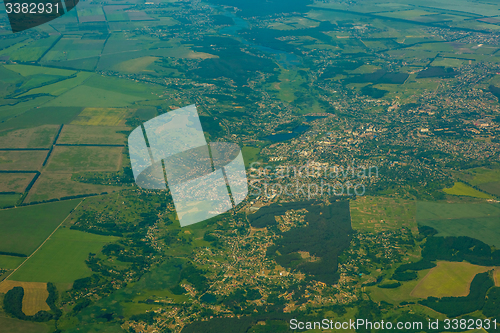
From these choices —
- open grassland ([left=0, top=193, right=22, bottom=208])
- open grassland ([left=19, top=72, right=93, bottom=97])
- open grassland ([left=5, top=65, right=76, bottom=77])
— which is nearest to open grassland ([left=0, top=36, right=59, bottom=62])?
open grassland ([left=5, top=65, right=76, bottom=77])

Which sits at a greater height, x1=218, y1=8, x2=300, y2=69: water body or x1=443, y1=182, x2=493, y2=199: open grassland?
x1=218, y1=8, x2=300, y2=69: water body

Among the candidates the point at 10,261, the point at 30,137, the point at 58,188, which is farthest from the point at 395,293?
the point at 30,137

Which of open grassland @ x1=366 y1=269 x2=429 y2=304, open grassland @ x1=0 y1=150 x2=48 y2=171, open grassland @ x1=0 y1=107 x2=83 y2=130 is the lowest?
open grassland @ x1=366 y1=269 x2=429 y2=304

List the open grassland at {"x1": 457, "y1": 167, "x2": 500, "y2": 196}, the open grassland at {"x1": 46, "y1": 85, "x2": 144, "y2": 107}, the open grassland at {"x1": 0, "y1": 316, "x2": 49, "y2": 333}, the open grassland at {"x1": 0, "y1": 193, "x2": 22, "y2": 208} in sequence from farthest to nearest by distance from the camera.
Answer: the open grassland at {"x1": 46, "y1": 85, "x2": 144, "y2": 107}, the open grassland at {"x1": 457, "y1": 167, "x2": 500, "y2": 196}, the open grassland at {"x1": 0, "y1": 193, "x2": 22, "y2": 208}, the open grassland at {"x1": 0, "y1": 316, "x2": 49, "y2": 333}

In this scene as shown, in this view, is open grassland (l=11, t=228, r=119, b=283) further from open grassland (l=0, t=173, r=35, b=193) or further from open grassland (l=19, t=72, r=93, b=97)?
open grassland (l=19, t=72, r=93, b=97)

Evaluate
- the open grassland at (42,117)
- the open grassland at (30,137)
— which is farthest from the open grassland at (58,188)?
the open grassland at (42,117)

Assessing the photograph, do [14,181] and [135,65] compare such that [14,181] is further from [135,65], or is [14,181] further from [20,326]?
[135,65]

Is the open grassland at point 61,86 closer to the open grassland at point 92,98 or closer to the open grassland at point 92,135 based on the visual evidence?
the open grassland at point 92,98
